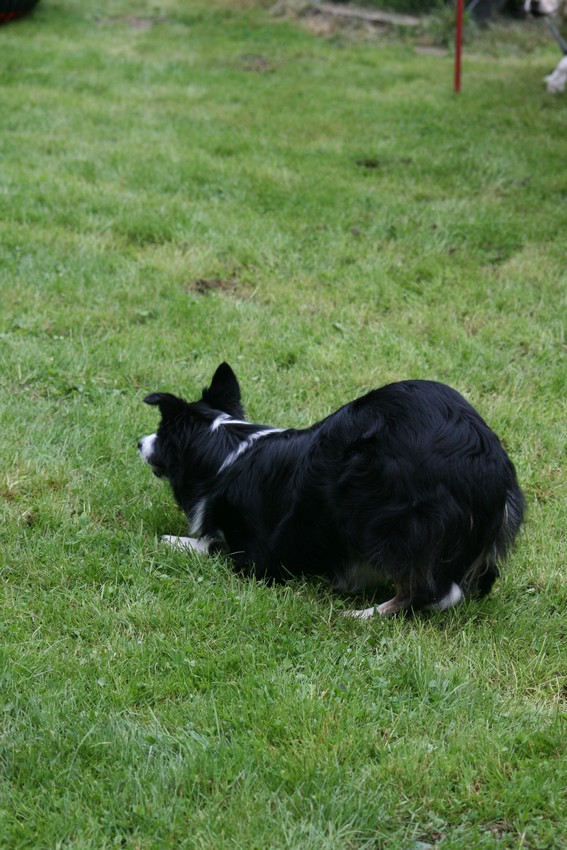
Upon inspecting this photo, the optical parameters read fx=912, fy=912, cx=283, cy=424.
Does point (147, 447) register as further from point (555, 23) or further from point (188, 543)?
point (555, 23)

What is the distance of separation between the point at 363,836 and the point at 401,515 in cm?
110

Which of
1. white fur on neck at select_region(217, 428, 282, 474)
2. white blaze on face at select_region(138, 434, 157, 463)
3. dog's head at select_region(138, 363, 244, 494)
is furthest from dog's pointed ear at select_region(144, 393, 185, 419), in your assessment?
white fur on neck at select_region(217, 428, 282, 474)

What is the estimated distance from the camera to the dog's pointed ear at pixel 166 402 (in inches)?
156

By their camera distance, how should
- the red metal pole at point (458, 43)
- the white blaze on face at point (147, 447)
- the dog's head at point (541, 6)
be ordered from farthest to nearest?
the red metal pole at point (458, 43) → the dog's head at point (541, 6) → the white blaze on face at point (147, 447)

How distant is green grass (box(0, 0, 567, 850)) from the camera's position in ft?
8.79

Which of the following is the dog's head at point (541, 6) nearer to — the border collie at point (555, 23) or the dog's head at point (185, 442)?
the border collie at point (555, 23)

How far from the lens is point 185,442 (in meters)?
4.01

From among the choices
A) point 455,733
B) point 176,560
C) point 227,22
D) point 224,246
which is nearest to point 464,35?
point 227,22

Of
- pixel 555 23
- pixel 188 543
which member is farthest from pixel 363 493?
pixel 555 23

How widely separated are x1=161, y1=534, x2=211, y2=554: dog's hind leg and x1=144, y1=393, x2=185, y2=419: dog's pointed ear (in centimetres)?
54

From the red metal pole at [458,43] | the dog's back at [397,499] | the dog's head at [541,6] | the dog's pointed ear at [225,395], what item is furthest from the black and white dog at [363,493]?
the dog's head at [541,6]

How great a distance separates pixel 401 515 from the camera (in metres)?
3.24

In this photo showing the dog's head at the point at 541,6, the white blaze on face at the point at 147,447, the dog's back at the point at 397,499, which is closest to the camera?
the dog's back at the point at 397,499

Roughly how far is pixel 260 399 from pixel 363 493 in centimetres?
179
